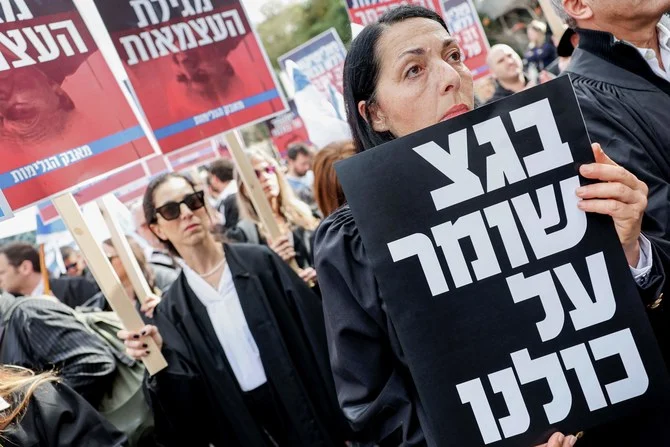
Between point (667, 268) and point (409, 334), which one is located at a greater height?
point (409, 334)

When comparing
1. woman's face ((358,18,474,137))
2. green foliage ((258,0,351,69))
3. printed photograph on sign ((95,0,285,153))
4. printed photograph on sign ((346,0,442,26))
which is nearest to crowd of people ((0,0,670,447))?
woman's face ((358,18,474,137))

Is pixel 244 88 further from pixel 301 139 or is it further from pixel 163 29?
pixel 301 139

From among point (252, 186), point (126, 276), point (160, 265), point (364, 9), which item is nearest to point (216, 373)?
point (252, 186)

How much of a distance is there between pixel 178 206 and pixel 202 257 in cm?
31

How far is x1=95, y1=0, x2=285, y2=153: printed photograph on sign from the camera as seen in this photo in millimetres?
4262

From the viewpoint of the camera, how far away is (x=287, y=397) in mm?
3969

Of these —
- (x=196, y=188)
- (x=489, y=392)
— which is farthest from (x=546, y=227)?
(x=196, y=188)

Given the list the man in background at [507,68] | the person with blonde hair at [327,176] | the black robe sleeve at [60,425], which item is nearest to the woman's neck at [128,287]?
the person with blonde hair at [327,176]

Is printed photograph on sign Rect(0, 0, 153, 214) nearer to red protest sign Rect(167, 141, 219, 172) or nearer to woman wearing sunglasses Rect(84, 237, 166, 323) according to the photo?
woman wearing sunglasses Rect(84, 237, 166, 323)

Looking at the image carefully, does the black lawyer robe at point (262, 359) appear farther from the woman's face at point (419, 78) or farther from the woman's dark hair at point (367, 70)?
the woman's face at point (419, 78)

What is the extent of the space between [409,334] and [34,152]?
243cm

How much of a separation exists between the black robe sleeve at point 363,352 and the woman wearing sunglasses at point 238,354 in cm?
211

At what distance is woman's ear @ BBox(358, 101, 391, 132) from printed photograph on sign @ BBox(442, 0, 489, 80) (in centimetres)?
577

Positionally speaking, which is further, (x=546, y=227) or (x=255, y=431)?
(x=255, y=431)
